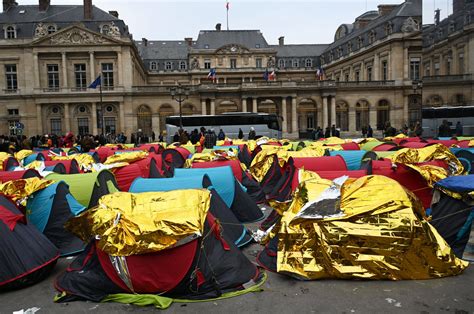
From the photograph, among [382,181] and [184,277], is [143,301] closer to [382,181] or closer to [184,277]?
[184,277]

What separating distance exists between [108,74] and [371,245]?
49.2m

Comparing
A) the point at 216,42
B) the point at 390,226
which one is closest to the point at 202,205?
the point at 390,226

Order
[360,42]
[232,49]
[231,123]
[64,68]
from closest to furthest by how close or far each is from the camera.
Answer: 1. [231,123]
2. [64,68]
3. [360,42]
4. [232,49]

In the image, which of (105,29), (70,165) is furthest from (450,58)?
(105,29)

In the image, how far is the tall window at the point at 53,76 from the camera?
162 feet

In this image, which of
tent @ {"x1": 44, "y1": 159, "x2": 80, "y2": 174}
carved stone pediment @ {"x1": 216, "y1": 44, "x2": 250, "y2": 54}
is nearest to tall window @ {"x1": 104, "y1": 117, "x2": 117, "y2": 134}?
carved stone pediment @ {"x1": 216, "y1": 44, "x2": 250, "y2": 54}

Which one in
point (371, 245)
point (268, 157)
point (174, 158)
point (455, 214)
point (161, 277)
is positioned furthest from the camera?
point (174, 158)

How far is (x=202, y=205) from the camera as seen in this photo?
5305 mm

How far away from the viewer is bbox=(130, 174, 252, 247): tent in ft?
22.2

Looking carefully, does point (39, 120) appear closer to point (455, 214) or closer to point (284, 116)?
point (284, 116)

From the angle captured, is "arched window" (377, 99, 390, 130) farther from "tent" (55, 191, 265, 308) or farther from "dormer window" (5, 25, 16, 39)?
"tent" (55, 191, 265, 308)

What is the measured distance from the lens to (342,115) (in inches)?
1999

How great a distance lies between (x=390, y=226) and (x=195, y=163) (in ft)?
20.3

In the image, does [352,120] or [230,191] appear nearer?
[230,191]
